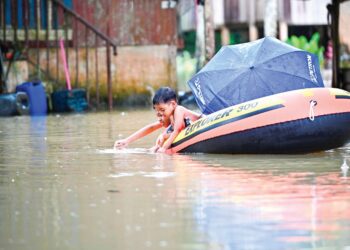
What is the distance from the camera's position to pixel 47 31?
2681 centimetres

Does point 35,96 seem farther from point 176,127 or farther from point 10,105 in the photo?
point 176,127

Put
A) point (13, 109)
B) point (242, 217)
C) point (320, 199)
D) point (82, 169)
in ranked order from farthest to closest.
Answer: point (13, 109)
point (82, 169)
point (320, 199)
point (242, 217)

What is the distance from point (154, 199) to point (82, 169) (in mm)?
2636

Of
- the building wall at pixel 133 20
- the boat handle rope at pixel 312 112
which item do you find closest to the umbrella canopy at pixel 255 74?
the boat handle rope at pixel 312 112

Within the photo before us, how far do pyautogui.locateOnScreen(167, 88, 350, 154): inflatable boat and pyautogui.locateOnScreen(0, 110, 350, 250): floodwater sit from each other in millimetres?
146

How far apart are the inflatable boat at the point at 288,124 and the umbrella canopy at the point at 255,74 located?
3.56ft

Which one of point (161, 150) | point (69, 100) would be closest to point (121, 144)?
point (161, 150)

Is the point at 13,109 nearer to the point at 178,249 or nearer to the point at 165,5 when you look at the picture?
the point at 165,5

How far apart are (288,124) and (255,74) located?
1.46m

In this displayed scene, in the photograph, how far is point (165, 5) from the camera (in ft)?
99.1

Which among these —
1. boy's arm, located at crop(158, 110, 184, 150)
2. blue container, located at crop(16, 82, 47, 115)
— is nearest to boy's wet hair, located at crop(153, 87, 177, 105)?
boy's arm, located at crop(158, 110, 184, 150)

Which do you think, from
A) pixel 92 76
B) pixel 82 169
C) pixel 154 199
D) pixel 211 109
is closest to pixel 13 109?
pixel 92 76

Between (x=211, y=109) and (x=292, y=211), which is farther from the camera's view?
(x=211, y=109)

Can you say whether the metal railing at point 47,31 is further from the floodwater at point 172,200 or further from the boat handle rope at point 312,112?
the boat handle rope at point 312,112
